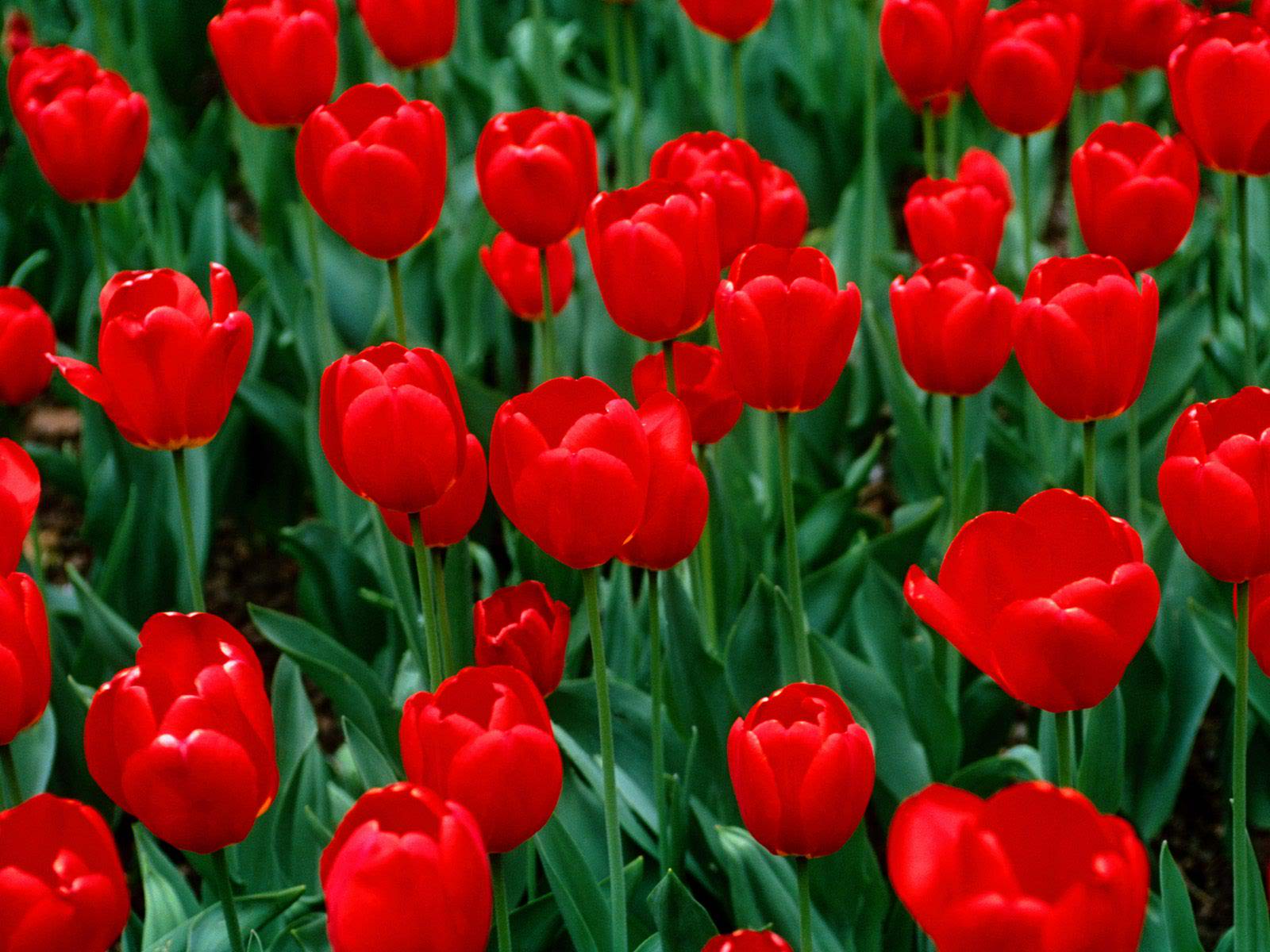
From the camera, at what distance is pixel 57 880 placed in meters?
0.90

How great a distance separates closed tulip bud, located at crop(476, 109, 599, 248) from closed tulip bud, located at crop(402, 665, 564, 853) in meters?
0.64

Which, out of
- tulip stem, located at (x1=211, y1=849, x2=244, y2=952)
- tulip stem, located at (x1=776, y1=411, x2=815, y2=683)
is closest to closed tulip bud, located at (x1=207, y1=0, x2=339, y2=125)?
tulip stem, located at (x1=776, y1=411, x2=815, y2=683)

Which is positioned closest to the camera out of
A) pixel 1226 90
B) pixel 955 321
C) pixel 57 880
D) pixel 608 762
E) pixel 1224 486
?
pixel 57 880

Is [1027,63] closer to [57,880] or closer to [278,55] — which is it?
[278,55]

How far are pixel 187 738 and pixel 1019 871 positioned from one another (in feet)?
1.63

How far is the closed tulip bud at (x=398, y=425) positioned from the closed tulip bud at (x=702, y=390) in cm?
39

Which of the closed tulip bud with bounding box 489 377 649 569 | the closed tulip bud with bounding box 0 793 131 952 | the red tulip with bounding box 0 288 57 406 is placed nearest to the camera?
the closed tulip bud with bounding box 0 793 131 952

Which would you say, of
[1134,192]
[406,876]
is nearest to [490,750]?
[406,876]

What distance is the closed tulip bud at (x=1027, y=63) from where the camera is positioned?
170cm

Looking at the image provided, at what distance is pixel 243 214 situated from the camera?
3506 mm

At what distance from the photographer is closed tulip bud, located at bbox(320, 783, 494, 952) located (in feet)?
2.58

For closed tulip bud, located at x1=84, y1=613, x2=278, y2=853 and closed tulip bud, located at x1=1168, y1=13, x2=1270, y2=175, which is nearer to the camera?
closed tulip bud, located at x1=84, y1=613, x2=278, y2=853

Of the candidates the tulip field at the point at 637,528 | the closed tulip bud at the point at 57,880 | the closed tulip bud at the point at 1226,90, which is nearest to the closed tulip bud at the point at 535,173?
the tulip field at the point at 637,528

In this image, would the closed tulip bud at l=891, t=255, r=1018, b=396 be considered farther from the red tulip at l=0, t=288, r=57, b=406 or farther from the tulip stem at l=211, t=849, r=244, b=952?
the red tulip at l=0, t=288, r=57, b=406
